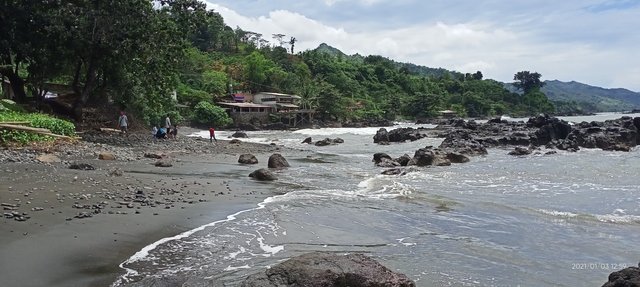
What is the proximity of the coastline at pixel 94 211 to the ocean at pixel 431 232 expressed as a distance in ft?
1.61

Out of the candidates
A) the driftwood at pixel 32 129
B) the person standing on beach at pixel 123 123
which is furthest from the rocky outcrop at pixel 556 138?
the driftwood at pixel 32 129

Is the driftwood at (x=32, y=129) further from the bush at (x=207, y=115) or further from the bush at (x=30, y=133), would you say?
the bush at (x=207, y=115)

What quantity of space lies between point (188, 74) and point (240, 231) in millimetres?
75514

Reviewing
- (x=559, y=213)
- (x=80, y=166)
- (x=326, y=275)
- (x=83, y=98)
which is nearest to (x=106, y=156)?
(x=80, y=166)

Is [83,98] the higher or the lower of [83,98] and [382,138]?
the higher

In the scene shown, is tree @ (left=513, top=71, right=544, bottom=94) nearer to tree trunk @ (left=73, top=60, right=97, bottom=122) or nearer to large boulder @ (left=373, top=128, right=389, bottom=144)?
large boulder @ (left=373, top=128, right=389, bottom=144)

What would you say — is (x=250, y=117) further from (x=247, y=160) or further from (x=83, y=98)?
(x=247, y=160)

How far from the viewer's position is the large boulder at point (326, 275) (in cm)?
632

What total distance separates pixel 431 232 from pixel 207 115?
59.0 m

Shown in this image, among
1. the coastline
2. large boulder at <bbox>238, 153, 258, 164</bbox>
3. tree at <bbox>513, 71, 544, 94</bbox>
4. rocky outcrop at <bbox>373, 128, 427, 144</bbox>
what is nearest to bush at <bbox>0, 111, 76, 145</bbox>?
the coastline

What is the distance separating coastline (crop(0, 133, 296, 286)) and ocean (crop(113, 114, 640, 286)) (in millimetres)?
490

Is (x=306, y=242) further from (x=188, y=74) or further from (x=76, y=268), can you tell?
(x=188, y=74)

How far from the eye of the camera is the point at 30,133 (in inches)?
811

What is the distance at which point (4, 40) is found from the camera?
26672mm
